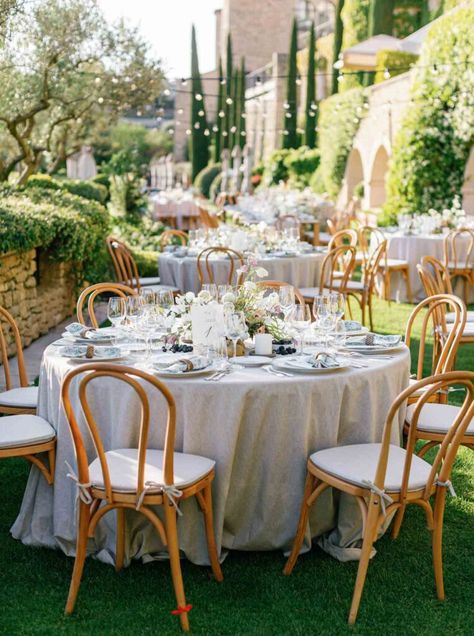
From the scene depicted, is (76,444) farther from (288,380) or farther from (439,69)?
(439,69)

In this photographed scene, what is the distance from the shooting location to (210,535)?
3.34 m

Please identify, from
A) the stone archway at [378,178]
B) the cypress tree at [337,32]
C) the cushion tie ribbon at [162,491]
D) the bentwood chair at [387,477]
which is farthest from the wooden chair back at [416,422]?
the cypress tree at [337,32]

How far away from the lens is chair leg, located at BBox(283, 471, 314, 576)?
3.40m

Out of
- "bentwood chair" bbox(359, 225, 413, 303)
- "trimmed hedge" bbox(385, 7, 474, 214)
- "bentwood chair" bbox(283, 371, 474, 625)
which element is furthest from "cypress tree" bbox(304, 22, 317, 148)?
"bentwood chair" bbox(283, 371, 474, 625)

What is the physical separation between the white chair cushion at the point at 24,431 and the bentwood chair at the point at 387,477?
3.85 ft

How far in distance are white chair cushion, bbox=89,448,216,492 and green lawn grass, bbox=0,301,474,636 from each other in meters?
0.49

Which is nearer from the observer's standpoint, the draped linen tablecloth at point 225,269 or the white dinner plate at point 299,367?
the white dinner plate at point 299,367

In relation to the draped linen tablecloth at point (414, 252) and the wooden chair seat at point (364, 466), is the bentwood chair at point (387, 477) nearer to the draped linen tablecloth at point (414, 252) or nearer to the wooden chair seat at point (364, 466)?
the wooden chair seat at point (364, 466)

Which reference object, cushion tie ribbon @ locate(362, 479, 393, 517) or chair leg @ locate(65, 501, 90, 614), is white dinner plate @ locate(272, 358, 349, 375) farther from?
chair leg @ locate(65, 501, 90, 614)

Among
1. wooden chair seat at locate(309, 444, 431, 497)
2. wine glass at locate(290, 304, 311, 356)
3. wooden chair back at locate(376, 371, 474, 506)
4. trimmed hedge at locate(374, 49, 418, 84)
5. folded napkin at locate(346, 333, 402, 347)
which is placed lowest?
wooden chair seat at locate(309, 444, 431, 497)

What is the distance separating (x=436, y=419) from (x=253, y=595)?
4.24 feet

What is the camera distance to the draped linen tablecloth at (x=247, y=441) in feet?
11.0

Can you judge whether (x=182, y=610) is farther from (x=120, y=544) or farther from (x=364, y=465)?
(x=364, y=465)

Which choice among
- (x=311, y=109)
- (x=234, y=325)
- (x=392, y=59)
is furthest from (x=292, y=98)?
(x=234, y=325)
